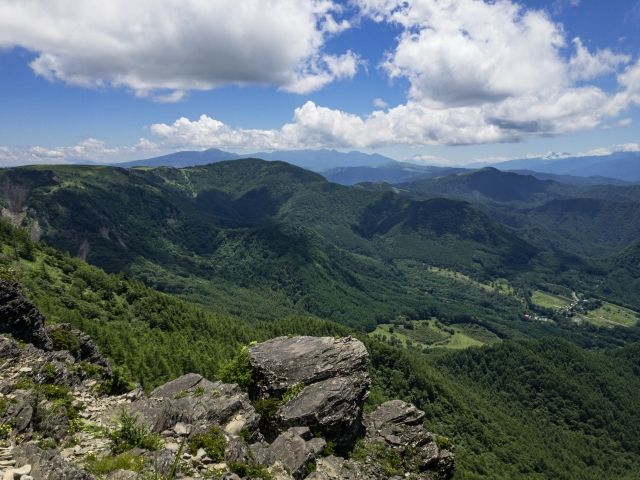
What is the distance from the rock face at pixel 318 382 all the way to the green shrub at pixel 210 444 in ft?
34.5

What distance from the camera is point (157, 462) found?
26453mm

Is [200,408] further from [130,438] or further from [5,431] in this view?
[5,431]

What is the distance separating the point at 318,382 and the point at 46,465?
86.6 ft

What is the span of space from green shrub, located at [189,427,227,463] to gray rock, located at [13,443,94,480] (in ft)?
23.9

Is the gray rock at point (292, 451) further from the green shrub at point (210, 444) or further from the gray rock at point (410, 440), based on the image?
the gray rock at point (410, 440)

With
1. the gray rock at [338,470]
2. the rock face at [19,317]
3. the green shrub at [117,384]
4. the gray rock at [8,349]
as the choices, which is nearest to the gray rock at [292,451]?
the gray rock at [338,470]

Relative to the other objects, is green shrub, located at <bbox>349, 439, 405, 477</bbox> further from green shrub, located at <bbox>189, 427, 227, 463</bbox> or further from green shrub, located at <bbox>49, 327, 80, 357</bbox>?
green shrub, located at <bbox>49, 327, 80, 357</bbox>

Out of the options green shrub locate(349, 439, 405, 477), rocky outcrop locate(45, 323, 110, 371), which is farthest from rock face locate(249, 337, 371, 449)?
rocky outcrop locate(45, 323, 110, 371)

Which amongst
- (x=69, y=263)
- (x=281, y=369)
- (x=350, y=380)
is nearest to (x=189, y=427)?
(x=281, y=369)

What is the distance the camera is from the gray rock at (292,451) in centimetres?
3259

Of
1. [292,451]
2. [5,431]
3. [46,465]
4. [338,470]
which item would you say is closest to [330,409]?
[338,470]

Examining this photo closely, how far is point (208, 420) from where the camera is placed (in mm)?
35344

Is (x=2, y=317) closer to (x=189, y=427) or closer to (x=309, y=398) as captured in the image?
(x=189, y=427)

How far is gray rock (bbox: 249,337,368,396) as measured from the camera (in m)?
44.3
